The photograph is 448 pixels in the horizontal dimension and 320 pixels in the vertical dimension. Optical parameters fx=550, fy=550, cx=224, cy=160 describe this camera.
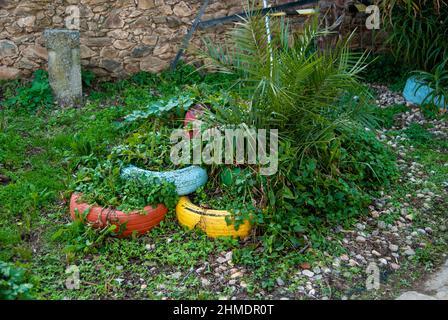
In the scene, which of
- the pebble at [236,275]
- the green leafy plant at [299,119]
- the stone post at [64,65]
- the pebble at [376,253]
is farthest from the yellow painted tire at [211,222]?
the stone post at [64,65]

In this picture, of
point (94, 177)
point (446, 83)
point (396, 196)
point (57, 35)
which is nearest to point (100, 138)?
point (94, 177)

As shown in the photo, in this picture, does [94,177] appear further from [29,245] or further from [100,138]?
[100,138]

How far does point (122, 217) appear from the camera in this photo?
3951 millimetres

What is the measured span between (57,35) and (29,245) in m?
2.92

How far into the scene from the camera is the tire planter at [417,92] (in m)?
6.30

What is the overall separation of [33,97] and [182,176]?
9.43 feet

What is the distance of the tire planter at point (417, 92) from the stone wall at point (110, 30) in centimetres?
192

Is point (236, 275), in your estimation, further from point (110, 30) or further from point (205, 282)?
point (110, 30)

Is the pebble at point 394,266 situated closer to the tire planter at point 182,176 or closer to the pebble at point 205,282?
the pebble at point 205,282

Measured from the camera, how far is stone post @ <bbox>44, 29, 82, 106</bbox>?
19.9ft

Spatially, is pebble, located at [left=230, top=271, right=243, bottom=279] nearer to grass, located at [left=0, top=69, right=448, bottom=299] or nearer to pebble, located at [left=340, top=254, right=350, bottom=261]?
grass, located at [left=0, top=69, right=448, bottom=299]

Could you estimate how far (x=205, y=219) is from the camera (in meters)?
3.96

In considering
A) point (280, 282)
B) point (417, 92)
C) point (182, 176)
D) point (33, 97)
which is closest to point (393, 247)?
point (280, 282)

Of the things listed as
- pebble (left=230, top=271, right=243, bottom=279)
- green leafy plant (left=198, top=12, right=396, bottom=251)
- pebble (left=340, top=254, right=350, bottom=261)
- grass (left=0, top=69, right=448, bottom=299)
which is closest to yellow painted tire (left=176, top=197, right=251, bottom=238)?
grass (left=0, top=69, right=448, bottom=299)
